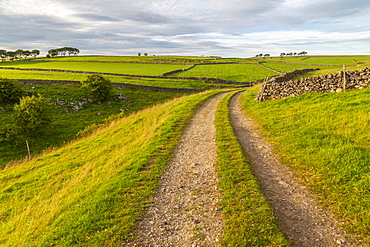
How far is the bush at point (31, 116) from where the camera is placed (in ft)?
109

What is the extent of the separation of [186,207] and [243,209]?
1750 mm

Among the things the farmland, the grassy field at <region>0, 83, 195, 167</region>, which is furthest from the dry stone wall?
the grassy field at <region>0, 83, 195, 167</region>

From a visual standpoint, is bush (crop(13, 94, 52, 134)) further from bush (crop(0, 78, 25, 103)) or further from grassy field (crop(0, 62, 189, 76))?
grassy field (crop(0, 62, 189, 76))

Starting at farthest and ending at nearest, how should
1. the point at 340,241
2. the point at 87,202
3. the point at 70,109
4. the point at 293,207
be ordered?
1. the point at 70,109
2. the point at 87,202
3. the point at 293,207
4. the point at 340,241

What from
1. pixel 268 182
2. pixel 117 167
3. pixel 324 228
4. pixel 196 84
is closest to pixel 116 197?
pixel 117 167

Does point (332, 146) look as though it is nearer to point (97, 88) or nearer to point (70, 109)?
point (70, 109)

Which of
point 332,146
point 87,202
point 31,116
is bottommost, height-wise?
point 31,116

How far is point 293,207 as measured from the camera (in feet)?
21.6

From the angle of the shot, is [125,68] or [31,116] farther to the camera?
[125,68]

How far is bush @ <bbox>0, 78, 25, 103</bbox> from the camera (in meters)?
42.7

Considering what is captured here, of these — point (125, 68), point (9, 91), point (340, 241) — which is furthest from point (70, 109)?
point (125, 68)

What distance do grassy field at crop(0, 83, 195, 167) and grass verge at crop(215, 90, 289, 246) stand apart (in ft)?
89.9

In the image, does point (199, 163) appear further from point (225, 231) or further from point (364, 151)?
point (364, 151)

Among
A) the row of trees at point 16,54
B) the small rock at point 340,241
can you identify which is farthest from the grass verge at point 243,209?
the row of trees at point 16,54
